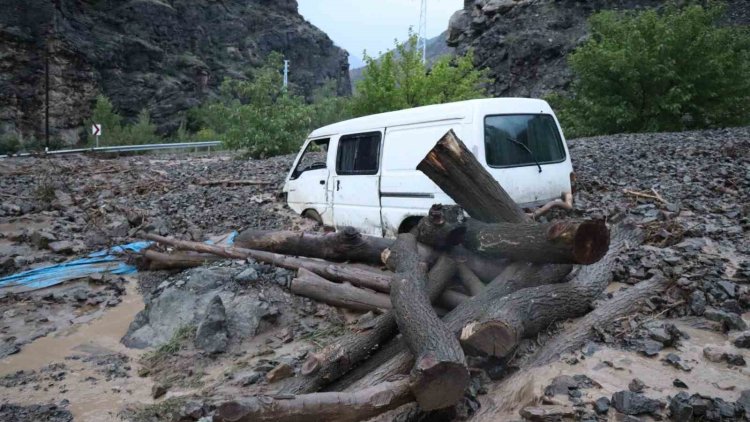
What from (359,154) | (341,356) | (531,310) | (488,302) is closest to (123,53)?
(359,154)

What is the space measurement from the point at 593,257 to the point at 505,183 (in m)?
2.06

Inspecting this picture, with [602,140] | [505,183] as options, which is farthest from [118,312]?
[602,140]

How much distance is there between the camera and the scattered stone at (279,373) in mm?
4000

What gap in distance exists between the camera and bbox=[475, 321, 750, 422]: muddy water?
304cm

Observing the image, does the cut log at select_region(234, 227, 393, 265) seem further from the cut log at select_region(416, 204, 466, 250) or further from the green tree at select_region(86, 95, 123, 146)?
the green tree at select_region(86, 95, 123, 146)

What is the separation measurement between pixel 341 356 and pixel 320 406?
89 centimetres

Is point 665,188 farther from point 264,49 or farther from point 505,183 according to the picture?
point 264,49

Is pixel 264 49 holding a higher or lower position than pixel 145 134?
higher

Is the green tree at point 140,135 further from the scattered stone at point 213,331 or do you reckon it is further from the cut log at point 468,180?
the cut log at point 468,180

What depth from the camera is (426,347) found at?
10.2ft

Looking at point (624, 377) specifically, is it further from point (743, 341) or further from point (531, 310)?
point (743, 341)

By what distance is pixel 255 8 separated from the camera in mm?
65250

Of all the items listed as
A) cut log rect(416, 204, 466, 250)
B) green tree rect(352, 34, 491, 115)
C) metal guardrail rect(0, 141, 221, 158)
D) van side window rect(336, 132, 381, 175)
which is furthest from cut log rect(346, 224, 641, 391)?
metal guardrail rect(0, 141, 221, 158)

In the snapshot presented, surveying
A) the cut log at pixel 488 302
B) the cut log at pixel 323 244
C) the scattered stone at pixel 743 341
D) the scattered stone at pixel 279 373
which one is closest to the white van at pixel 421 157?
the cut log at pixel 323 244
